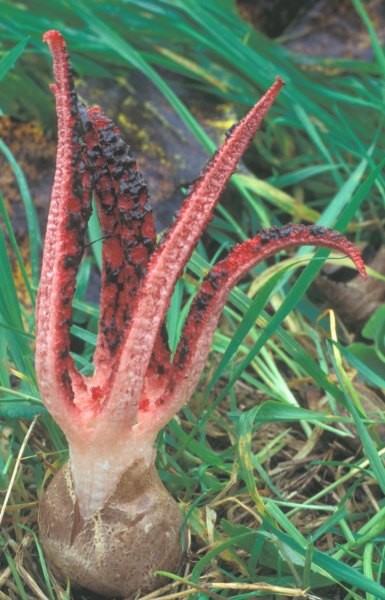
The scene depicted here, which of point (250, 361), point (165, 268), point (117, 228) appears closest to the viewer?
point (165, 268)

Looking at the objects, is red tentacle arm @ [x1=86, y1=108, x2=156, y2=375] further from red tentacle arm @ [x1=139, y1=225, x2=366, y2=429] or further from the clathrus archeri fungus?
red tentacle arm @ [x1=139, y1=225, x2=366, y2=429]

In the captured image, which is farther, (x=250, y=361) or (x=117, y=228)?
(x=250, y=361)

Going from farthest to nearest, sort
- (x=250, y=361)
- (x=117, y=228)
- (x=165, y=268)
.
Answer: (x=250, y=361) < (x=117, y=228) < (x=165, y=268)

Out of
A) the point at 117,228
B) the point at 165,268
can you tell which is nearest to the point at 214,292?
the point at 165,268

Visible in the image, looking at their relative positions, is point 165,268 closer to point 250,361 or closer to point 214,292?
point 214,292

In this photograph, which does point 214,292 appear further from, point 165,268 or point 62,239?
point 62,239

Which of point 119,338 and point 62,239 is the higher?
point 62,239
